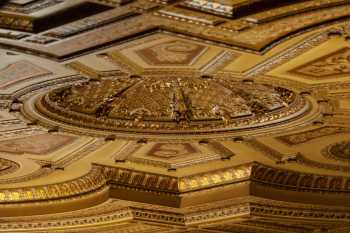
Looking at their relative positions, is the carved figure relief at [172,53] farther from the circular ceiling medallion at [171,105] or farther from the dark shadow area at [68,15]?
the dark shadow area at [68,15]

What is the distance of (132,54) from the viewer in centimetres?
895

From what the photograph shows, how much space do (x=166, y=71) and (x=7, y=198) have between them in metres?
5.10

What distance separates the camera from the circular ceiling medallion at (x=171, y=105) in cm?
1027

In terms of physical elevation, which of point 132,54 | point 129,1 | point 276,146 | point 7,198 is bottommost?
point 7,198

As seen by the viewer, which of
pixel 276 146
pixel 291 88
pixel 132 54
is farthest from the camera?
pixel 276 146

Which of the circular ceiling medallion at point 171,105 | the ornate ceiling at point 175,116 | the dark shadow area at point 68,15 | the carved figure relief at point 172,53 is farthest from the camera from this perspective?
the circular ceiling medallion at point 171,105

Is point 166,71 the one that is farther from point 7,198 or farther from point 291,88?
point 7,198

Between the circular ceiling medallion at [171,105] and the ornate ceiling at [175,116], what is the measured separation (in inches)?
0.9

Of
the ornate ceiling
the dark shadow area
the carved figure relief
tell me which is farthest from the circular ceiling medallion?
the dark shadow area

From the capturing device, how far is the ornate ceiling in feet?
25.8

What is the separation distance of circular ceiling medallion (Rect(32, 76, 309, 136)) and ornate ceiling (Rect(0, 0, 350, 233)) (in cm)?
2

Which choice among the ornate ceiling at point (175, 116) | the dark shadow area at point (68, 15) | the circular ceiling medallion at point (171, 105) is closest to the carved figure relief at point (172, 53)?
the ornate ceiling at point (175, 116)

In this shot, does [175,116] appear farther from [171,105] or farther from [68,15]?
[68,15]

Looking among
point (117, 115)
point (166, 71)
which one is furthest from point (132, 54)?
point (117, 115)
